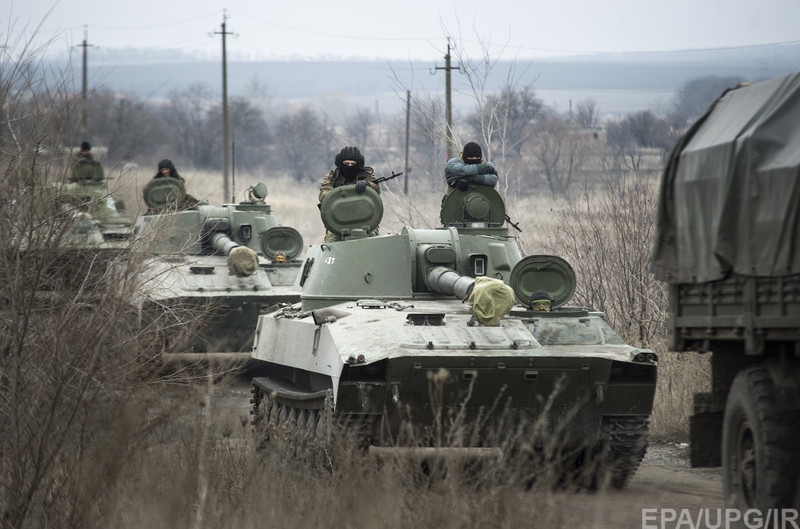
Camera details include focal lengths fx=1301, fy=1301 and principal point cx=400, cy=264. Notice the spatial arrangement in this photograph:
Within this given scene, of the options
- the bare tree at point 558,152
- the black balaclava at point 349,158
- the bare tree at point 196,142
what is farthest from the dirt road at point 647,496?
the bare tree at point 196,142

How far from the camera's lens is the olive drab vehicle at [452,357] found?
9242 millimetres

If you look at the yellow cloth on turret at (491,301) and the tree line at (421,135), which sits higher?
the tree line at (421,135)

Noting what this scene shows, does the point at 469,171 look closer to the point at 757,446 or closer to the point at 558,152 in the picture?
the point at 757,446

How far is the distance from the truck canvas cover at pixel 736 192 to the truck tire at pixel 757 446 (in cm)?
64

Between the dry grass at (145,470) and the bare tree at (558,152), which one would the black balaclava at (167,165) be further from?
the bare tree at (558,152)

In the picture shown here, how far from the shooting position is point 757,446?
669 cm

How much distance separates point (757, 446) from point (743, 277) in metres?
0.87

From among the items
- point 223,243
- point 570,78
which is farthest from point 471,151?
point 570,78

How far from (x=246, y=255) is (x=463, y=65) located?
585 centimetres

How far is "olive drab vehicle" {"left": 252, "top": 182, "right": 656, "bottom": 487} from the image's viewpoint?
924 centimetres

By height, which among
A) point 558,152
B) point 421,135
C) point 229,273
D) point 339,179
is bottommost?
point 229,273

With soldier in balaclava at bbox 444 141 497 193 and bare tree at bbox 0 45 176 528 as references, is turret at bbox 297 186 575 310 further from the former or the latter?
bare tree at bbox 0 45 176 528

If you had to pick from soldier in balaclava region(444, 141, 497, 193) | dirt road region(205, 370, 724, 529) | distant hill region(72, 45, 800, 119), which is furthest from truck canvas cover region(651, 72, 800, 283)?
distant hill region(72, 45, 800, 119)

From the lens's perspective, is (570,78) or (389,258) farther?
(570,78)
